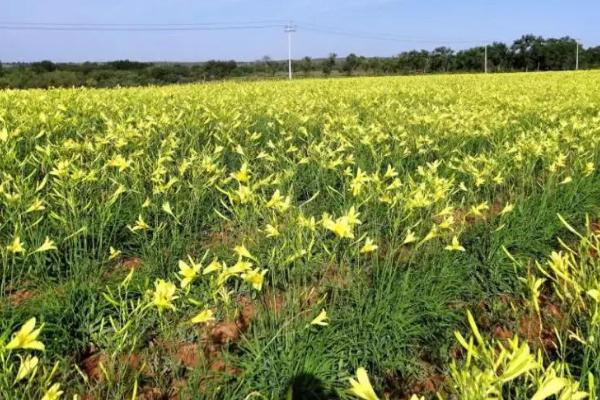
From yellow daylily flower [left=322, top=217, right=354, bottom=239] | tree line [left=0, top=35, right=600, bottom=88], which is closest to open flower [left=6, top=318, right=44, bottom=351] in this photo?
yellow daylily flower [left=322, top=217, right=354, bottom=239]

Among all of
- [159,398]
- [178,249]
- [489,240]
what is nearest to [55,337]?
[159,398]

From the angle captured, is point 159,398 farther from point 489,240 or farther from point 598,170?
point 598,170

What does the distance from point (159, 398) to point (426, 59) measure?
71.2m

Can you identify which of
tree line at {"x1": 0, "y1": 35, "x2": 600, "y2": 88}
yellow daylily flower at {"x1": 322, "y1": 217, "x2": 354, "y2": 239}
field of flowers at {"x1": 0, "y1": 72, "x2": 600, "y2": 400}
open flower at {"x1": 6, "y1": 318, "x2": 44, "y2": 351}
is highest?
tree line at {"x1": 0, "y1": 35, "x2": 600, "y2": 88}

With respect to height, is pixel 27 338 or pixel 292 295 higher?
pixel 27 338

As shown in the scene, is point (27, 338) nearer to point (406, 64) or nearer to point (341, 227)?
point (341, 227)

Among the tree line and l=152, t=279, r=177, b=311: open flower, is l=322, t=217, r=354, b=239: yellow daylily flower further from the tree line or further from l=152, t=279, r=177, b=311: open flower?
the tree line

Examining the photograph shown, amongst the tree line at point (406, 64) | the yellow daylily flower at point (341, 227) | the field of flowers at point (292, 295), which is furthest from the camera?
the tree line at point (406, 64)

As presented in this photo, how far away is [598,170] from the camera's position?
5195mm

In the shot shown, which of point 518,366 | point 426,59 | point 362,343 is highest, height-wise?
point 426,59

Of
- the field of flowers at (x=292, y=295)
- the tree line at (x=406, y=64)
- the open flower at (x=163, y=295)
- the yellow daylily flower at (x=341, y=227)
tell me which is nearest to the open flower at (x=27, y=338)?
the field of flowers at (x=292, y=295)

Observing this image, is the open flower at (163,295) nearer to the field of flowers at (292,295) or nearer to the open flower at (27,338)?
the field of flowers at (292,295)

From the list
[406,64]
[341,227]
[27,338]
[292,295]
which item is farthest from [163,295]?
[406,64]

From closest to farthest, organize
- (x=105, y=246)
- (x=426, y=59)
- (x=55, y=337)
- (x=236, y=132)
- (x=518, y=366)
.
A: (x=518, y=366) → (x=55, y=337) → (x=105, y=246) → (x=236, y=132) → (x=426, y=59)
